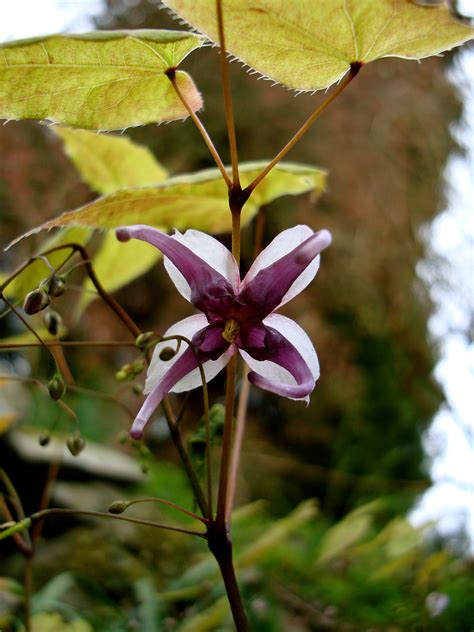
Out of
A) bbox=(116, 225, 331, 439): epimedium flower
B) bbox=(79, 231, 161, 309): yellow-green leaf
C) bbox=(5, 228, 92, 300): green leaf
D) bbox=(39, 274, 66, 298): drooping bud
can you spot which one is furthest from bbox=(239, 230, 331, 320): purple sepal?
bbox=(79, 231, 161, 309): yellow-green leaf

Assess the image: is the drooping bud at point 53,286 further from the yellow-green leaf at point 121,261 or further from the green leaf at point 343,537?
the green leaf at point 343,537

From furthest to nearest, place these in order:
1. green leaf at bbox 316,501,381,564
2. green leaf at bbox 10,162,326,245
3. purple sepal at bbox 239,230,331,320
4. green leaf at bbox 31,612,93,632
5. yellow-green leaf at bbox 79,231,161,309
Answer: green leaf at bbox 316,501,381,564
yellow-green leaf at bbox 79,231,161,309
green leaf at bbox 31,612,93,632
green leaf at bbox 10,162,326,245
purple sepal at bbox 239,230,331,320

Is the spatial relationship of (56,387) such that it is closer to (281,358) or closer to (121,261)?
(281,358)

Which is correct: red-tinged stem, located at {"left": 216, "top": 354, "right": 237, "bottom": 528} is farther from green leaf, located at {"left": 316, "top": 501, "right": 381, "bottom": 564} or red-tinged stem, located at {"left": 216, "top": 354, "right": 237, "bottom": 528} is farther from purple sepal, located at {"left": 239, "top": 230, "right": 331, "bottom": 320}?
green leaf, located at {"left": 316, "top": 501, "right": 381, "bottom": 564}

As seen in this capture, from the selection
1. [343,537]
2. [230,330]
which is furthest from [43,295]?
[343,537]

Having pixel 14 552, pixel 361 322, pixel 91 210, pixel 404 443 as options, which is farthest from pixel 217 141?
pixel 91 210

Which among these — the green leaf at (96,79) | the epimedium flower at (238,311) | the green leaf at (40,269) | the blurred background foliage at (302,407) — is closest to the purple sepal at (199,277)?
the epimedium flower at (238,311)

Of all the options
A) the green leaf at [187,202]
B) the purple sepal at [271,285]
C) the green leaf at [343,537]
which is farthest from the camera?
the green leaf at [343,537]
